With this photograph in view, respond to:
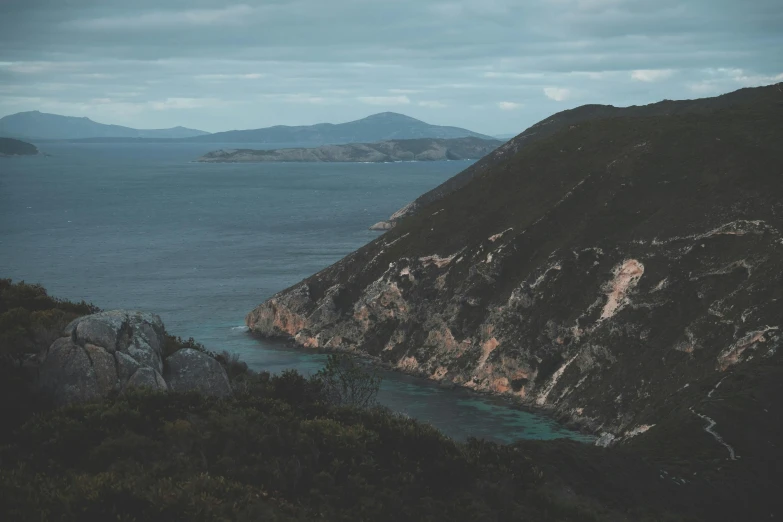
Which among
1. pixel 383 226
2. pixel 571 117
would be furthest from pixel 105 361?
pixel 383 226

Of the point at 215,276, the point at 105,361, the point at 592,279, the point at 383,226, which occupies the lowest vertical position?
the point at 215,276

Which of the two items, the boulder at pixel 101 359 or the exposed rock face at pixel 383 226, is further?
the exposed rock face at pixel 383 226

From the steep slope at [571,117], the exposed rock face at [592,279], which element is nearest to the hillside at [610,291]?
the exposed rock face at [592,279]

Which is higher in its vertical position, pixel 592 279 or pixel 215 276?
pixel 592 279

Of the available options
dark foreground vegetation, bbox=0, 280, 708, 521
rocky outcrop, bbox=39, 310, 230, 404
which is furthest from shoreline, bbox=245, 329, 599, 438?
rocky outcrop, bbox=39, 310, 230, 404

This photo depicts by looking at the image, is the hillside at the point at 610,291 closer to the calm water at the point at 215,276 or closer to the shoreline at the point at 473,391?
the shoreline at the point at 473,391

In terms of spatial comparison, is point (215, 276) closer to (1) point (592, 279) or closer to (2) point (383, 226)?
(2) point (383, 226)
